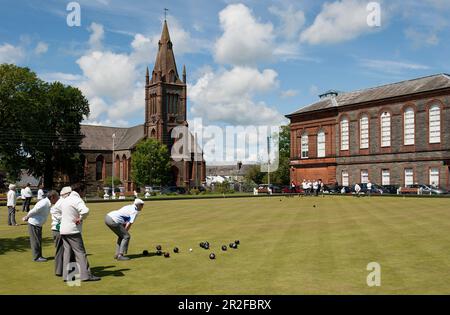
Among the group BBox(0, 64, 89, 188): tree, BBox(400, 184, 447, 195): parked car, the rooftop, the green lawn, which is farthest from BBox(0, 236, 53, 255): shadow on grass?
the rooftop

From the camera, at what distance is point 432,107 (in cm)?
5256

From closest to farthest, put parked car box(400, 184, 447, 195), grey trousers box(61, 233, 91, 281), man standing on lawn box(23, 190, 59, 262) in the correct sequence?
1. grey trousers box(61, 233, 91, 281)
2. man standing on lawn box(23, 190, 59, 262)
3. parked car box(400, 184, 447, 195)

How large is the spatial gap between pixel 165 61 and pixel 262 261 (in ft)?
305

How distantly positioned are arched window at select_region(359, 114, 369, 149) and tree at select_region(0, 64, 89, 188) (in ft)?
134

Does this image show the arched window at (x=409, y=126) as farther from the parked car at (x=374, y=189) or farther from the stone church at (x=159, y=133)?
the stone church at (x=159, y=133)

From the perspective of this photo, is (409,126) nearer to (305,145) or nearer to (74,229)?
(305,145)

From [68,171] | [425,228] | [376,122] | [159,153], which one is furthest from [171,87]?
[425,228]

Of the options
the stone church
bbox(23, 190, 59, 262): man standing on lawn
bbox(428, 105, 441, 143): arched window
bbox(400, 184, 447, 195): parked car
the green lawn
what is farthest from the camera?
the stone church

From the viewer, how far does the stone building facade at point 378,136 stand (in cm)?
5228

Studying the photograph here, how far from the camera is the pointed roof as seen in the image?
325 feet

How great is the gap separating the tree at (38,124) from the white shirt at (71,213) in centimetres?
4662

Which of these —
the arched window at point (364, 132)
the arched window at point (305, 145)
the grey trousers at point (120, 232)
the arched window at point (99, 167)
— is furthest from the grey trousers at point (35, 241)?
the arched window at point (99, 167)

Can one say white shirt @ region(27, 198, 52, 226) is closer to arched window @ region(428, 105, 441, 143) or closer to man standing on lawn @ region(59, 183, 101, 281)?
man standing on lawn @ region(59, 183, 101, 281)
